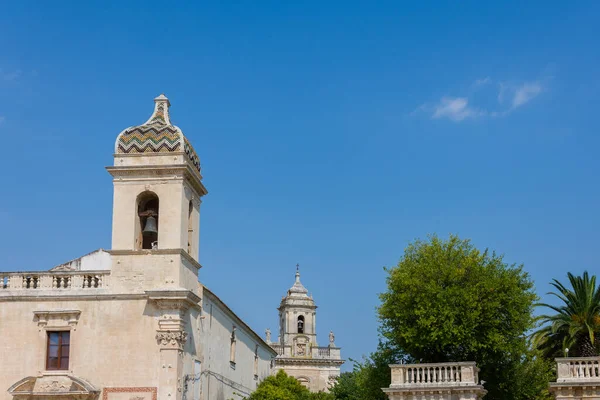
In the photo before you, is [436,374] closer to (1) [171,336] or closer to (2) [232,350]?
(1) [171,336]

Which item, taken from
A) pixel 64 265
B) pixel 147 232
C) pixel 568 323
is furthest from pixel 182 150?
pixel 568 323

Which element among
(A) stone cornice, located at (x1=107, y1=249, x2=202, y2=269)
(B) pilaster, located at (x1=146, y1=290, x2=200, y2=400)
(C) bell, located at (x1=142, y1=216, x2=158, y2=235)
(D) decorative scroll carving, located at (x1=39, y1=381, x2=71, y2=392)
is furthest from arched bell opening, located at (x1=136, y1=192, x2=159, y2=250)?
(D) decorative scroll carving, located at (x1=39, y1=381, x2=71, y2=392)

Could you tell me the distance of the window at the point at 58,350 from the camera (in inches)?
1232

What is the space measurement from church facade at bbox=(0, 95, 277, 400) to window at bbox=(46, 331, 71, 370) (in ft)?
0.12

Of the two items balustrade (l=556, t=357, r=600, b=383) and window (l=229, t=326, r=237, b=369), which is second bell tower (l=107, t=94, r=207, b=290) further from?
balustrade (l=556, t=357, r=600, b=383)

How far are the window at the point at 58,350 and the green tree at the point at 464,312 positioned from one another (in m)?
13.1

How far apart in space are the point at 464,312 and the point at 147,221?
41.9 ft

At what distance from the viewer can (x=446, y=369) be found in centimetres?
3062

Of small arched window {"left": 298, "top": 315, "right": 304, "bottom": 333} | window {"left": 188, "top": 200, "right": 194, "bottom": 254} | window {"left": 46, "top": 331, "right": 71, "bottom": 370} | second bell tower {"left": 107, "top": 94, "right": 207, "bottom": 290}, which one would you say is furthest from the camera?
small arched window {"left": 298, "top": 315, "right": 304, "bottom": 333}

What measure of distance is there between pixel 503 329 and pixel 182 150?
14.7 metres

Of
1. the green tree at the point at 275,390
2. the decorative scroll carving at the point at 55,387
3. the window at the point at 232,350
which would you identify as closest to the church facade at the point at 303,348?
the green tree at the point at 275,390

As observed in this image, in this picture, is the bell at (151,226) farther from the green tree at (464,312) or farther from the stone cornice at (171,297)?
the green tree at (464,312)

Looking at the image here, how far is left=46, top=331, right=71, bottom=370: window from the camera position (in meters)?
31.3

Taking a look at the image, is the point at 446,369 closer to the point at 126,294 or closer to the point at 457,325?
the point at 457,325
